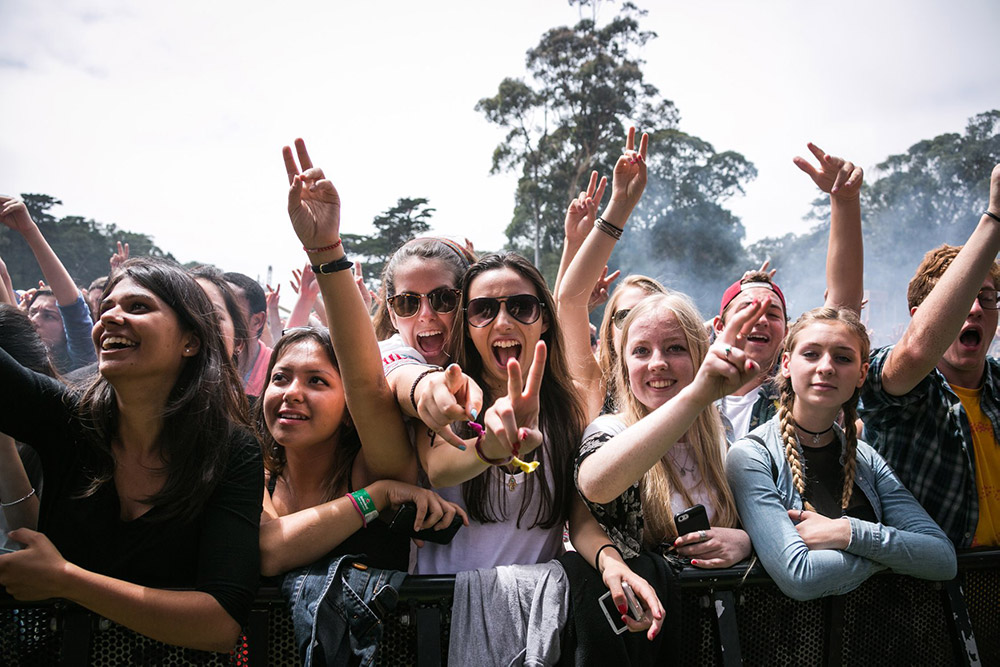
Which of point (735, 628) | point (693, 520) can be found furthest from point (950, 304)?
point (735, 628)

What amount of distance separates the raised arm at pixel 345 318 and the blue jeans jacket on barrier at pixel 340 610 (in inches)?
15.1

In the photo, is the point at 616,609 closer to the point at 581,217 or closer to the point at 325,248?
the point at 325,248

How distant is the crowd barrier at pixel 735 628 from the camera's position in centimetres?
182

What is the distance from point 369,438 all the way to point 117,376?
0.76m

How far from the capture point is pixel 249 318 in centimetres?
436

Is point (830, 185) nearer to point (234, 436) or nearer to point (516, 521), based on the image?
point (516, 521)

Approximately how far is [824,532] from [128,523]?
203 cm

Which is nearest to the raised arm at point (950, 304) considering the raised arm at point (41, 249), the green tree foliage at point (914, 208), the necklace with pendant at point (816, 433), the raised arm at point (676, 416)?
the necklace with pendant at point (816, 433)

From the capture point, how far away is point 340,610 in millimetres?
1821

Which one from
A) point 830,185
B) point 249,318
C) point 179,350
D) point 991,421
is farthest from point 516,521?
point 249,318

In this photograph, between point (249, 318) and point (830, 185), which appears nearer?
point (830, 185)


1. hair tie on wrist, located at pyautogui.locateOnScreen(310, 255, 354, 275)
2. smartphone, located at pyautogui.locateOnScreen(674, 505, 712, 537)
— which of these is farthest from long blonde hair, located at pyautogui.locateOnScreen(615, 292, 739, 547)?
hair tie on wrist, located at pyautogui.locateOnScreen(310, 255, 354, 275)

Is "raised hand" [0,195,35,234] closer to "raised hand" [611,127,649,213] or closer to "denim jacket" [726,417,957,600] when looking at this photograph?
"raised hand" [611,127,649,213]

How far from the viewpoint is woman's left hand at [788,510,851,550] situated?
2.10 metres
